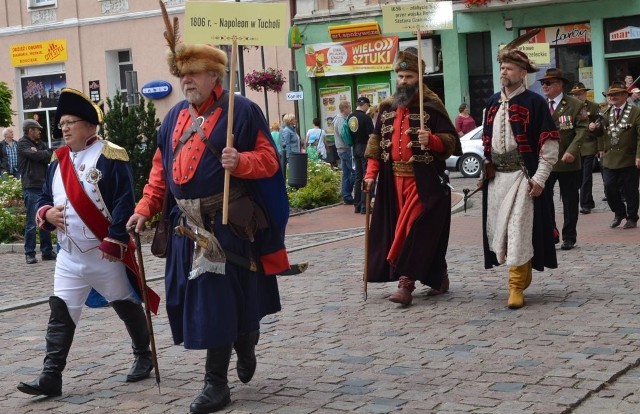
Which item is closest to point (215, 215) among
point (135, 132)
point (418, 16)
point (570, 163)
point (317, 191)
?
point (418, 16)

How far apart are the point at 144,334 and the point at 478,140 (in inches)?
804

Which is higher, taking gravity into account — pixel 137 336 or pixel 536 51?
pixel 536 51

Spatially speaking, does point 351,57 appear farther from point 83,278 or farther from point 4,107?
point 83,278

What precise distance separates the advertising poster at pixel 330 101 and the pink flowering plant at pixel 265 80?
4.96 ft

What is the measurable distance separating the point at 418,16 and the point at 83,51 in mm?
31009

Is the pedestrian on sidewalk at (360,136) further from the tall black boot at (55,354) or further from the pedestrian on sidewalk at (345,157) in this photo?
the tall black boot at (55,354)

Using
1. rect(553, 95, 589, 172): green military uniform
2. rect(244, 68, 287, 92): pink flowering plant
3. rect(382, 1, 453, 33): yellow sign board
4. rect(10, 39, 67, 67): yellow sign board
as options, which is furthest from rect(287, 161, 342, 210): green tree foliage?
rect(10, 39, 67, 67): yellow sign board

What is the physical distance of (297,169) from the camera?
69.5 feet

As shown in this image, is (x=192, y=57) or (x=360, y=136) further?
(x=360, y=136)

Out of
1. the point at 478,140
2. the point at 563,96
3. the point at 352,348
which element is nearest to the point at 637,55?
the point at 478,140

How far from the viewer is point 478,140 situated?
2716cm

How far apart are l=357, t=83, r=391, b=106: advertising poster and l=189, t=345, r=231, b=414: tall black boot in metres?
28.4

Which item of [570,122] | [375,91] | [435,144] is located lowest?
[435,144]

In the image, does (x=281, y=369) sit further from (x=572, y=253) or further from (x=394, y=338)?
(x=572, y=253)
